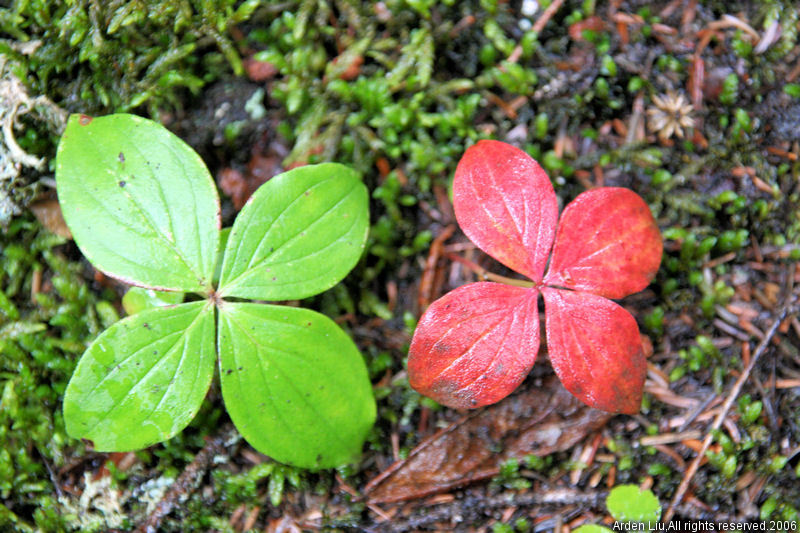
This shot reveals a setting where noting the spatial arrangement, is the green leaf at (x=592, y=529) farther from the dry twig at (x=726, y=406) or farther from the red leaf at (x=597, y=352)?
the red leaf at (x=597, y=352)

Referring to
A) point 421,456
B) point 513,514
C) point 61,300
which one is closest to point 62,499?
point 61,300

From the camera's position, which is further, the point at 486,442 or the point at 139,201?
the point at 486,442

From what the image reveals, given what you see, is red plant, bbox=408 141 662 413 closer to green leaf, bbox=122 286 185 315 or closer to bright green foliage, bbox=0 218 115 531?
green leaf, bbox=122 286 185 315

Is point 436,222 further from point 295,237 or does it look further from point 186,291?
point 186,291

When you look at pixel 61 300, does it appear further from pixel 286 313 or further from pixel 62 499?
pixel 286 313

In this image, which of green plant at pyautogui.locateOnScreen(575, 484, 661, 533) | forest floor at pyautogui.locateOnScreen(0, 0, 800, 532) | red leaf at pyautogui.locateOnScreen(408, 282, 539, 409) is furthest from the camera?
forest floor at pyautogui.locateOnScreen(0, 0, 800, 532)

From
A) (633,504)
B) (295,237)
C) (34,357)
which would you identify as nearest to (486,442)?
(633,504)

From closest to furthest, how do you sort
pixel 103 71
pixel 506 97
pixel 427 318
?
1. pixel 427 318
2. pixel 103 71
3. pixel 506 97

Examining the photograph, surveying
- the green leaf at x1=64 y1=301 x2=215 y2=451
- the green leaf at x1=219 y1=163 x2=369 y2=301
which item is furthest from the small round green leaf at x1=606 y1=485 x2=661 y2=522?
the green leaf at x1=64 y1=301 x2=215 y2=451
